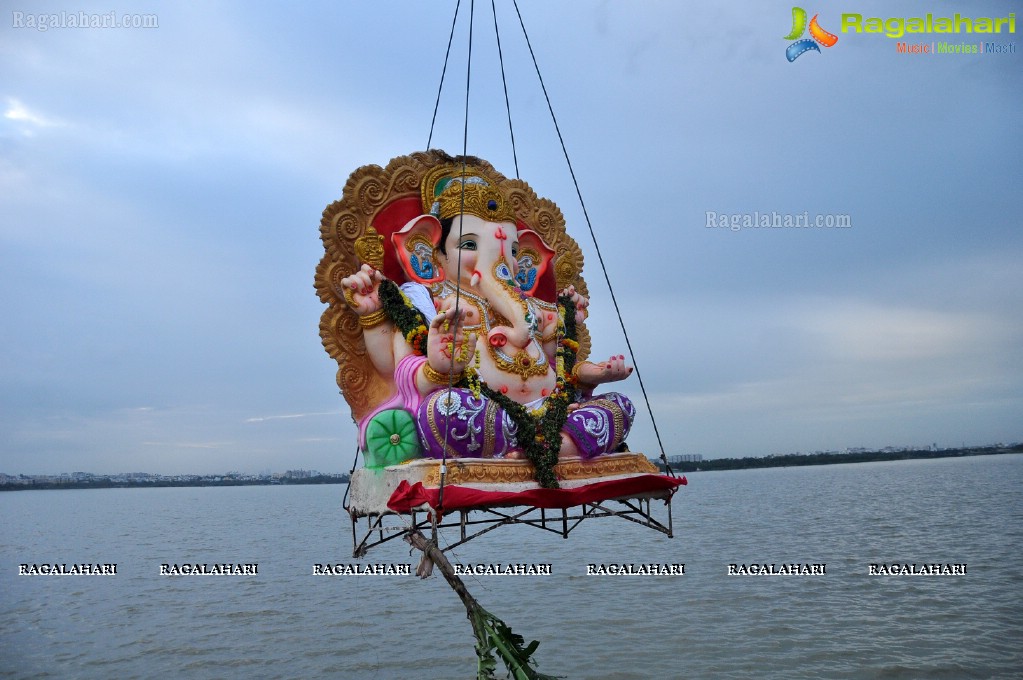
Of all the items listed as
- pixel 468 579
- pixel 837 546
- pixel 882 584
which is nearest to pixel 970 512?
pixel 837 546

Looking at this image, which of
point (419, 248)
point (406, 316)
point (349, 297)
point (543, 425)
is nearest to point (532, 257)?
point (419, 248)

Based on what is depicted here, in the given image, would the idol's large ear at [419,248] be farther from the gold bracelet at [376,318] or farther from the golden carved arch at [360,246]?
the gold bracelet at [376,318]

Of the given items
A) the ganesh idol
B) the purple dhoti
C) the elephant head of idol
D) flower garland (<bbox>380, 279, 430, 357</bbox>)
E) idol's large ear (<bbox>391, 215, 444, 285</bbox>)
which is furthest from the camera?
idol's large ear (<bbox>391, 215, 444, 285</bbox>)

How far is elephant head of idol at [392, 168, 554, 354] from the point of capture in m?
8.45

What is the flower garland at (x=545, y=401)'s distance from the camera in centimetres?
739

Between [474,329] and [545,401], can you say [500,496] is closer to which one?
[545,401]

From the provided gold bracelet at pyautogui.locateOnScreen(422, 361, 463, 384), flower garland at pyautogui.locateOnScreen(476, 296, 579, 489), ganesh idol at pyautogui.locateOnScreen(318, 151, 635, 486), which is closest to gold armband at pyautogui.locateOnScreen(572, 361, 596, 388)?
ganesh idol at pyautogui.locateOnScreen(318, 151, 635, 486)

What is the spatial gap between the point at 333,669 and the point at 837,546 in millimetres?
12782

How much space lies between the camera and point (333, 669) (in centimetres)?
1062

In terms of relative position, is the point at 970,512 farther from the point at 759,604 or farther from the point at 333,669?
the point at 333,669

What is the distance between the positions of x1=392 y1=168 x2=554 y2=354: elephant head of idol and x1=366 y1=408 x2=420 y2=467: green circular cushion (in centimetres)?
139

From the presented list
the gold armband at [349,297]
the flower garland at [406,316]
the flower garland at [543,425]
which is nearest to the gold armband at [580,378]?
the flower garland at [543,425]

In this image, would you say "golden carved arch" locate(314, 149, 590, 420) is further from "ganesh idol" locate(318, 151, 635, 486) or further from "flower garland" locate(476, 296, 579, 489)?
"flower garland" locate(476, 296, 579, 489)

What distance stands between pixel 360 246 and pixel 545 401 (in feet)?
8.53
